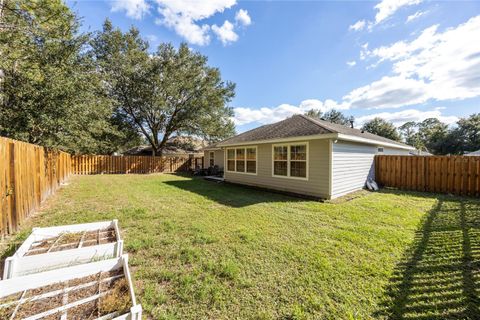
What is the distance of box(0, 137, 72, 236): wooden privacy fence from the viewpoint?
12.0ft

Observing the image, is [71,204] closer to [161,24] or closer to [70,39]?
[70,39]

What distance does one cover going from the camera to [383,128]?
34.7m

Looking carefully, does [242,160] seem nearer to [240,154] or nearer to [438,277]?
[240,154]

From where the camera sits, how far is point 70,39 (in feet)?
29.7

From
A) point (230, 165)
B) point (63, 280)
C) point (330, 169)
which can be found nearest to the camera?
point (63, 280)

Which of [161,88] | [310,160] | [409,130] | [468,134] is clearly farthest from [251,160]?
[409,130]

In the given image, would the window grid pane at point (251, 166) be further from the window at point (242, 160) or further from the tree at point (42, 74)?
the tree at point (42, 74)

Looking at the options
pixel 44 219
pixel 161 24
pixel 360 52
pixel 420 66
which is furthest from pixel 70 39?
pixel 420 66

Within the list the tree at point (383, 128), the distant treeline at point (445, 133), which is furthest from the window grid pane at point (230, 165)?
the tree at point (383, 128)

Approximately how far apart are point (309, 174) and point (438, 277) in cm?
507

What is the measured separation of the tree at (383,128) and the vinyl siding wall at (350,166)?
100ft

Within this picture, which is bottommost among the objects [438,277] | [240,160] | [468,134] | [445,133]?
[438,277]

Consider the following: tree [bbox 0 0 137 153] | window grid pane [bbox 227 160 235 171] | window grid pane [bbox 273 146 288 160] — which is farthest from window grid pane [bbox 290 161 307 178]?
tree [bbox 0 0 137 153]

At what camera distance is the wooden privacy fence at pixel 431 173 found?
25.4 feet
